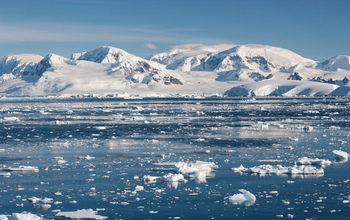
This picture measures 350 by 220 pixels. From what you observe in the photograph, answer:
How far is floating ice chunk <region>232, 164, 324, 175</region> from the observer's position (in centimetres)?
1738

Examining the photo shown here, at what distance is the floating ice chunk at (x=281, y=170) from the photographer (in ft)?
57.0

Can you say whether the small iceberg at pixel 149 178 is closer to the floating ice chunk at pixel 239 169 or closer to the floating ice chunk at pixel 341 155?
the floating ice chunk at pixel 239 169

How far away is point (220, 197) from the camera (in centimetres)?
1413

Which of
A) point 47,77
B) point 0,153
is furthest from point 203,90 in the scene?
point 0,153

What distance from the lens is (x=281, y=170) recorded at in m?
17.6

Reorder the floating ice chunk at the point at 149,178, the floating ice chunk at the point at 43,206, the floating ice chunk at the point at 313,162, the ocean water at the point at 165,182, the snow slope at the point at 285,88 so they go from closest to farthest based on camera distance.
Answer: the ocean water at the point at 165,182 < the floating ice chunk at the point at 43,206 < the floating ice chunk at the point at 149,178 < the floating ice chunk at the point at 313,162 < the snow slope at the point at 285,88

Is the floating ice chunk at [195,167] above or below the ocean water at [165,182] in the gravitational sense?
above

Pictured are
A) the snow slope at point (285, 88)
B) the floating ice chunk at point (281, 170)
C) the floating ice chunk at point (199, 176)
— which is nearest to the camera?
the floating ice chunk at point (199, 176)

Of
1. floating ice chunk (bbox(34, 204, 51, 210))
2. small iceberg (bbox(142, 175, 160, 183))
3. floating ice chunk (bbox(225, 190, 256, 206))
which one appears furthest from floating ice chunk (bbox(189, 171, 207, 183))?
floating ice chunk (bbox(34, 204, 51, 210))

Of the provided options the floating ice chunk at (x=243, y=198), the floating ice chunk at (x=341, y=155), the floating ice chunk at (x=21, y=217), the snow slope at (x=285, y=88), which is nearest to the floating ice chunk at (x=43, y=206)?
the floating ice chunk at (x=21, y=217)

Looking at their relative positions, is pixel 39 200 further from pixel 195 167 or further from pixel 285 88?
pixel 285 88

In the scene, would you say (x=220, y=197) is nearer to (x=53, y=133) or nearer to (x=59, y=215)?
(x=59, y=215)

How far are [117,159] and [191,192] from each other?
6871mm

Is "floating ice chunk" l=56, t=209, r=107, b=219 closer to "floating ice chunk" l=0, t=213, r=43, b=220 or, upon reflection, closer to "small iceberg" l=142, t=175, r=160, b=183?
"floating ice chunk" l=0, t=213, r=43, b=220
